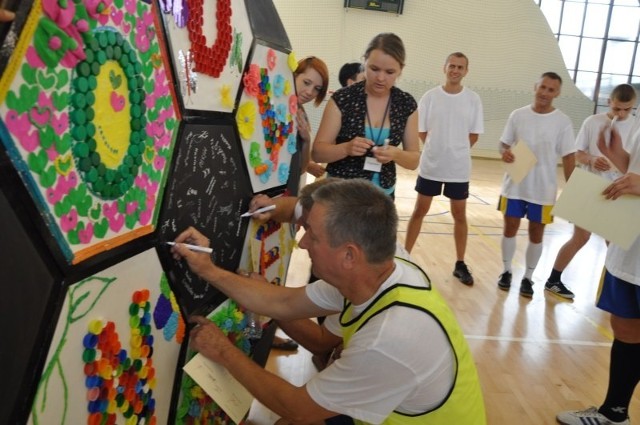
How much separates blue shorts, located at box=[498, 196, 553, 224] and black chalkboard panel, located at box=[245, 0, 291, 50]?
7.57 ft

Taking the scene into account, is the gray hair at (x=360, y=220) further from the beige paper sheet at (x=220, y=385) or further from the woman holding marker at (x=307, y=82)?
the woman holding marker at (x=307, y=82)

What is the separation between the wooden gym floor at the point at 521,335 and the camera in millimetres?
2363

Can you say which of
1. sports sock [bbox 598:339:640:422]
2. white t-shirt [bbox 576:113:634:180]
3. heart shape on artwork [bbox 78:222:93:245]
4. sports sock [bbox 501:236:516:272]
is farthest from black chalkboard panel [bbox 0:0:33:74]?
white t-shirt [bbox 576:113:634:180]

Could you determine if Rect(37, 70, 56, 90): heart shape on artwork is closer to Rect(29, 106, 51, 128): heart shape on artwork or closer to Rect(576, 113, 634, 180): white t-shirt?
Rect(29, 106, 51, 128): heart shape on artwork

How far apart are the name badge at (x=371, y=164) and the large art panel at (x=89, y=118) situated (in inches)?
43.6

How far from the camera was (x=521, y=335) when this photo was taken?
3.02 meters

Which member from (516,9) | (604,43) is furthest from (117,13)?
(604,43)

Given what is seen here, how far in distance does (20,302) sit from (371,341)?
711 mm

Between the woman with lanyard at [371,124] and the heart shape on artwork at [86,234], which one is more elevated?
the heart shape on artwork at [86,234]

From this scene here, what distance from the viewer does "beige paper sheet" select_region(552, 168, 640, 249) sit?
6.20 feet

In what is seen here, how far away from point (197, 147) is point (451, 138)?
8.82 ft

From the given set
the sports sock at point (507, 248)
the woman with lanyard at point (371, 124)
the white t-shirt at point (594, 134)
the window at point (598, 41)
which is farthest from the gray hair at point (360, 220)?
the window at point (598, 41)

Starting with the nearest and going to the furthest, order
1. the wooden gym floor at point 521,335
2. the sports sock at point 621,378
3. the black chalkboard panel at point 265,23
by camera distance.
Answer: the black chalkboard panel at point 265,23
the sports sock at point 621,378
the wooden gym floor at point 521,335

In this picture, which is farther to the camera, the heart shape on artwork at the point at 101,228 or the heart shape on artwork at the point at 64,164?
the heart shape on artwork at the point at 101,228
